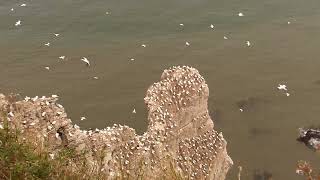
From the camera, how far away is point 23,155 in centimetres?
699

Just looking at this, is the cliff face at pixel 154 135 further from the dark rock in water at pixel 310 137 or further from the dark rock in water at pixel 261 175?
the dark rock in water at pixel 310 137

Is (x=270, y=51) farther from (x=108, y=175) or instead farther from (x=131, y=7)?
(x=108, y=175)

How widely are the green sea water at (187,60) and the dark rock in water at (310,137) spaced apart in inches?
9.7

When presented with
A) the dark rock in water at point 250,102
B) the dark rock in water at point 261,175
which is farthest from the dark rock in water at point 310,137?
the dark rock in water at point 250,102

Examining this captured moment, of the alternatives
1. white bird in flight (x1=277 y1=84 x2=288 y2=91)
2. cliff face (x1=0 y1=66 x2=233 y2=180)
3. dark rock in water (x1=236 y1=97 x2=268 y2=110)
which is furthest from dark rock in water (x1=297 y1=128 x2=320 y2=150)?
cliff face (x1=0 y1=66 x2=233 y2=180)

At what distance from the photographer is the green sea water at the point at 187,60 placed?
66.3 ft

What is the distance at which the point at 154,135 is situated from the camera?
41.0 ft

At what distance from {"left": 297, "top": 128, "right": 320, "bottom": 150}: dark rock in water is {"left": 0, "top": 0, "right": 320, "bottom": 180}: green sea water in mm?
246

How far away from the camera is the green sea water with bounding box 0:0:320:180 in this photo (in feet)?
66.3

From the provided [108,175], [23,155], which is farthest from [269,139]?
[23,155]

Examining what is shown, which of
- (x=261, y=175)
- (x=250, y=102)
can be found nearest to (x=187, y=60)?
(x=250, y=102)

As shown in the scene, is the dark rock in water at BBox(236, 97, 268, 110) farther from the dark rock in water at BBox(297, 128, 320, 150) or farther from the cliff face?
the cliff face

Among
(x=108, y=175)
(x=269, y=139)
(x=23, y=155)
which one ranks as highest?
(x=23, y=155)

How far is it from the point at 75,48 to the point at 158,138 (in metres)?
13.5
